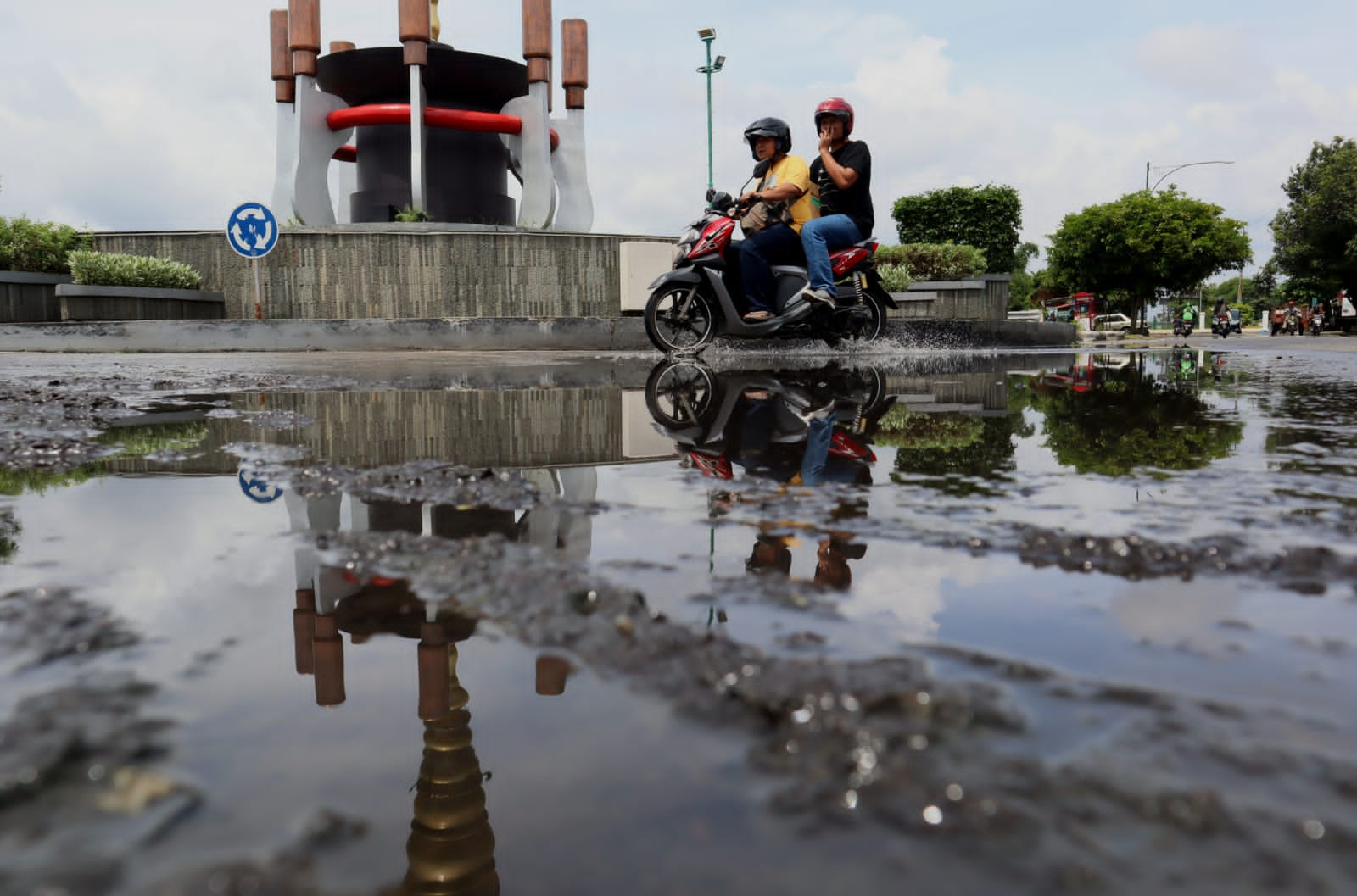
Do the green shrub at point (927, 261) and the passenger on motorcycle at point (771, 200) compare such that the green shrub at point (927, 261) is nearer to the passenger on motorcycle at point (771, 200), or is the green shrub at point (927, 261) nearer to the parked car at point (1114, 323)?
the passenger on motorcycle at point (771, 200)

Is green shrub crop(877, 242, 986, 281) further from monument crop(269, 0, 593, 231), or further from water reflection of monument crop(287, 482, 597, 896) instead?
water reflection of monument crop(287, 482, 597, 896)

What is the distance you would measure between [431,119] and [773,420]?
83.7 ft

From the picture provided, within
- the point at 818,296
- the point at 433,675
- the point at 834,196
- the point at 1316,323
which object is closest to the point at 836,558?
the point at 433,675

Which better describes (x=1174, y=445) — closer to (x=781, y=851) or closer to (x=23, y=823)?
(x=781, y=851)

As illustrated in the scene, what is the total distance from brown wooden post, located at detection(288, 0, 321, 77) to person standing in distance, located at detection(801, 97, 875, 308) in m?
20.9

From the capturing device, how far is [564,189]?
31.0 metres

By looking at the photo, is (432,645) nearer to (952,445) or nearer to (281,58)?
(952,445)

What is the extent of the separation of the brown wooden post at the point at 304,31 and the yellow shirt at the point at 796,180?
20.8 metres

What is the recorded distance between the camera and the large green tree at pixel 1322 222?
55500 mm

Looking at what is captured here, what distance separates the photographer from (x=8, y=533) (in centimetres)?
221

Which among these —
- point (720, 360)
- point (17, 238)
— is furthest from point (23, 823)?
point (17, 238)

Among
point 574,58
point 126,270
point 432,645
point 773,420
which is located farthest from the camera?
point 574,58

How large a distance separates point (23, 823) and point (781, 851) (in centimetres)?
68

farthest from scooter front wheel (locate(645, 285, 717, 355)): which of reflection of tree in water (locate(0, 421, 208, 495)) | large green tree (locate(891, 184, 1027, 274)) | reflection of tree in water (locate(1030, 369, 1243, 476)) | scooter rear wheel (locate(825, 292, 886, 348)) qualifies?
large green tree (locate(891, 184, 1027, 274))
